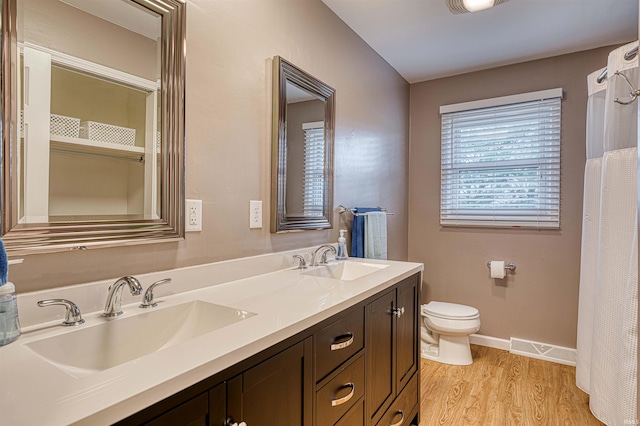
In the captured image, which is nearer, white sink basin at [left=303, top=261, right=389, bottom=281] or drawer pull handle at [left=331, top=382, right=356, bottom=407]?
drawer pull handle at [left=331, top=382, right=356, bottom=407]

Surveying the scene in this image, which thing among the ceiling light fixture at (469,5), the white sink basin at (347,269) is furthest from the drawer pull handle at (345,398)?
the ceiling light fixture at (469,5)

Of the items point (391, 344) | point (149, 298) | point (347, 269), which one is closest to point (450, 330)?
point (347, 269)

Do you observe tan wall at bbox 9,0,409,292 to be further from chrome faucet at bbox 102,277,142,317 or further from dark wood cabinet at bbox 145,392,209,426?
dark wood cabinet at bbox 145,392,209,426

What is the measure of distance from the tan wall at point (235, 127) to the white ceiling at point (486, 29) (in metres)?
0.22

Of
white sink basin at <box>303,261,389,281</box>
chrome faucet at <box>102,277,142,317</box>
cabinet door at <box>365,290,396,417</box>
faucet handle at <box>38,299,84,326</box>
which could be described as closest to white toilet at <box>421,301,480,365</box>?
white sink basin at <box>303,261,389,281</box>

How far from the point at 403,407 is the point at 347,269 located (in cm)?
74

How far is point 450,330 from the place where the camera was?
2652 millimetres

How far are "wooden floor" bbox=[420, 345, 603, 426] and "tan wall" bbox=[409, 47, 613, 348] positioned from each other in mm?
369

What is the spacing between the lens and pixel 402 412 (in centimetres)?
176

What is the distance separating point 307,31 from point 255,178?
95cm

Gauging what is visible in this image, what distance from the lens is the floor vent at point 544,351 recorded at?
2.77m

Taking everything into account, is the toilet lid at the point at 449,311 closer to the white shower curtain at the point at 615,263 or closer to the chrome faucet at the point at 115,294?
the white shower curtain at the point at 615,263

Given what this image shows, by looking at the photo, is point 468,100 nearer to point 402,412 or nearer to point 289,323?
point 402,412

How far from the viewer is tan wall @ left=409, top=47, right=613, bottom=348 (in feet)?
9.12
